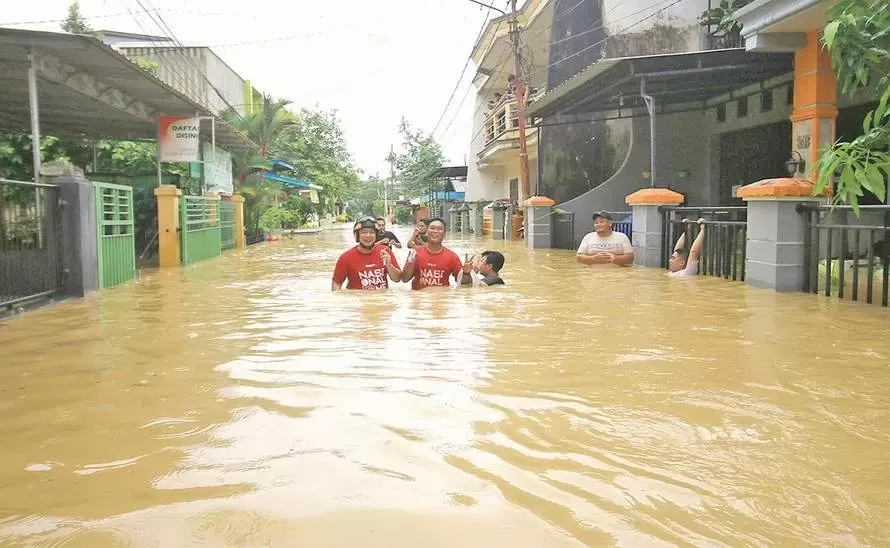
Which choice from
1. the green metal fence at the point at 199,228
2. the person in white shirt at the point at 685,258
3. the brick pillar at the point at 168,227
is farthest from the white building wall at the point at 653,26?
the brick pillar at the point at 168,227

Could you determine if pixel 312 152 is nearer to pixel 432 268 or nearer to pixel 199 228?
pixel 199 228

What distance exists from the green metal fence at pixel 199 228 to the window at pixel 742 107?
1275 cm

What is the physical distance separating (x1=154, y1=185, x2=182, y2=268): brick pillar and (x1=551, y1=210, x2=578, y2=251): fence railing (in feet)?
32.7

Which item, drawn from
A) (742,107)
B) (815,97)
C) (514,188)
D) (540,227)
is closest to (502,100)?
(514,188)

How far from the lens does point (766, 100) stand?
16.1m

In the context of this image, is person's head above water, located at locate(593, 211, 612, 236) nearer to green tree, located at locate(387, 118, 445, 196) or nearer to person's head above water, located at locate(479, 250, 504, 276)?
person's head above water, located at locate(479, 250, 504, 276)

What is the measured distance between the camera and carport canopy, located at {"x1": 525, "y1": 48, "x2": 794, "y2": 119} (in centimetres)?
1391

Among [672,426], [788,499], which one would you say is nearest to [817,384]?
[672,426]

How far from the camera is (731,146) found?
60.2 ft

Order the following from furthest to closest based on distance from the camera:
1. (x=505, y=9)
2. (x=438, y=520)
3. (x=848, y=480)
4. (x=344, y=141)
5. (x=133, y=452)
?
(x=344, y=141) → (x=505, y=9) → (x=133, y=452) → (x=848, y=480) → (x=438, y=520)

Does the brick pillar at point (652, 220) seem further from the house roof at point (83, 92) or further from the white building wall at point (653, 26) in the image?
the house roof at point (83, 92)

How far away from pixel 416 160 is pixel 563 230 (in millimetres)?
49034

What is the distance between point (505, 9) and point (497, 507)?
2337cm

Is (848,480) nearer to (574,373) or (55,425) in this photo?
(574,373)
